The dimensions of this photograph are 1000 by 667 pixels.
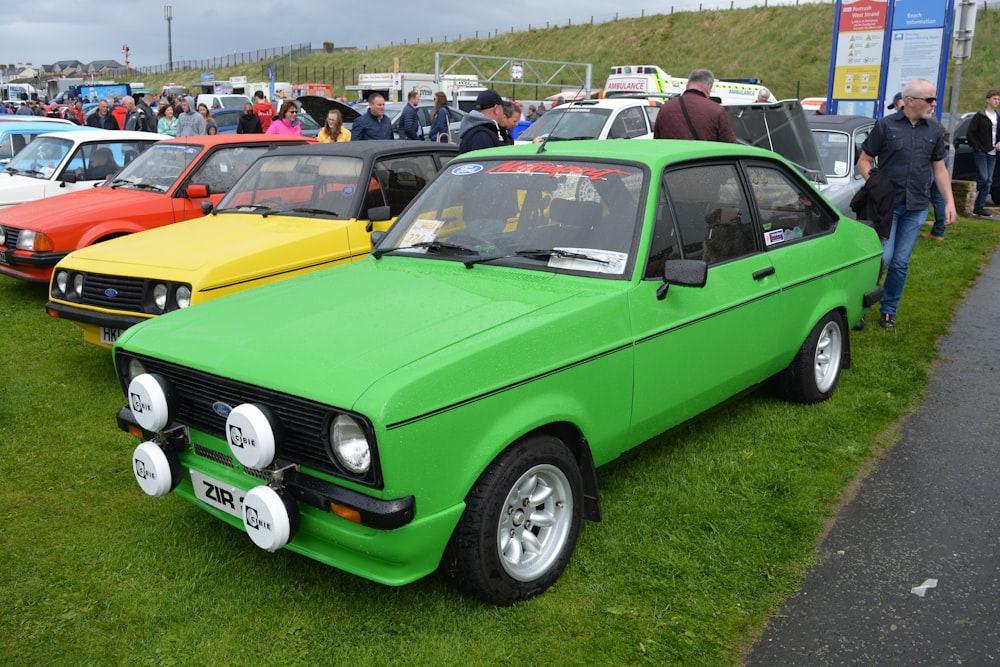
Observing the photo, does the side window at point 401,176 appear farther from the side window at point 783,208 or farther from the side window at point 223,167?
the side window at point 783,208

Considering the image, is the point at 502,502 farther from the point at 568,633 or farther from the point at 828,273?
the point at 828,273

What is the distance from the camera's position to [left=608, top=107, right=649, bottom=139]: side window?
1266 cm

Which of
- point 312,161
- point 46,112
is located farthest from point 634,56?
point 312,161

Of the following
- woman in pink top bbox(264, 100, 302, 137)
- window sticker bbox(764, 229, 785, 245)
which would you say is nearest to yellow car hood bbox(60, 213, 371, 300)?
window sticker bbox(764, 229, 785, 245)

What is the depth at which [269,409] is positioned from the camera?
301 cm

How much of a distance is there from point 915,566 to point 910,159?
4.22m

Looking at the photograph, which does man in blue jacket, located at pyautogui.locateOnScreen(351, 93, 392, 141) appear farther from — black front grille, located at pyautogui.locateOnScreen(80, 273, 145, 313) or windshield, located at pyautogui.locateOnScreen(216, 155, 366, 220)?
black front grille, located at pyautogui.locateOnScreen(80, 273, 145, 313)

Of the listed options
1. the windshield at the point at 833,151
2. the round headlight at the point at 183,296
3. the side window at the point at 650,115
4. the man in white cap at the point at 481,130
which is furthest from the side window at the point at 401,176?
the side window at the point at 650,115

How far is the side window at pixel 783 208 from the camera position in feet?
15.6

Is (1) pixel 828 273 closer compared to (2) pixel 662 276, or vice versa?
(2) pixel 662 276

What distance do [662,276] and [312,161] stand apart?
397 cm

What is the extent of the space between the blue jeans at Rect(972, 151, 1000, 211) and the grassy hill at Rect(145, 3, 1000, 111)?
2716 centimetres

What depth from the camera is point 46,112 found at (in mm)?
25844

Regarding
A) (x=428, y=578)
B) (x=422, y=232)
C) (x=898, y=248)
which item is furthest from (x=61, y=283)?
(x=898, y=248)
